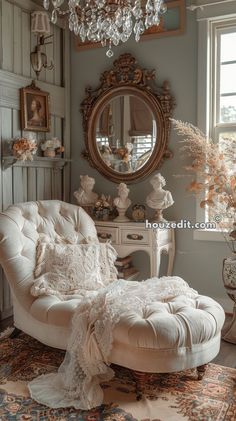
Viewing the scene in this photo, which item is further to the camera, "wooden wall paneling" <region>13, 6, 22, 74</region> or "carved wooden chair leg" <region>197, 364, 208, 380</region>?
"wooden wall paneling" <region>13, 6, 22, 74</region>

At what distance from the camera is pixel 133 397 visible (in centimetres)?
217

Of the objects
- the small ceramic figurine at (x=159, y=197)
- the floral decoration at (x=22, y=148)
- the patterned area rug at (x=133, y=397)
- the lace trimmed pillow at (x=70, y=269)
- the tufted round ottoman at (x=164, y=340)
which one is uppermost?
the floral decoration at (x=22, y=148)

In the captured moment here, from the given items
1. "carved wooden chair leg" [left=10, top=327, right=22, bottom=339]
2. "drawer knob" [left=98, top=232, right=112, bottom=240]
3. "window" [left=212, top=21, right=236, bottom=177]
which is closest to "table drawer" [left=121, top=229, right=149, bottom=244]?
"drawer knob" [left=98, top=232, right=112, bottom=240]

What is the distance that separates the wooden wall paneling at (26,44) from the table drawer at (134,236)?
1625mm

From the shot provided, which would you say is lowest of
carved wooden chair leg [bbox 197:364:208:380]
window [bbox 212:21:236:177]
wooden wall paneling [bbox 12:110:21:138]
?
carved wooden chair leg [bbox 197:364:208:380]

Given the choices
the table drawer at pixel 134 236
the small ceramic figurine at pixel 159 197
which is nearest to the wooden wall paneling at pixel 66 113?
the table drawer at pixel 134 236

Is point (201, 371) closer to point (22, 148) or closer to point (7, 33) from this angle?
point (22, 148)

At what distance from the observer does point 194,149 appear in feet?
11.0

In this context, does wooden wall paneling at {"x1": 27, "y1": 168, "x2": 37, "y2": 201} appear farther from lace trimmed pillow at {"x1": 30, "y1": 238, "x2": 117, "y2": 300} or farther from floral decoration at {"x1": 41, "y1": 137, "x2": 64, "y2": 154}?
lace trimmed pillow at {"x1": 30, "y1": 238, "x2": 117, "y2": 300}

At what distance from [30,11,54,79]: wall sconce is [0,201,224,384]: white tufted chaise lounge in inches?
51.1

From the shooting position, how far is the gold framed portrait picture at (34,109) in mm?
3502

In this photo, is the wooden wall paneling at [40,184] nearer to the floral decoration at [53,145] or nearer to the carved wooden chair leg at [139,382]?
the floral decoration at [53,145]

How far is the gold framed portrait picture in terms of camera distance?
350cm

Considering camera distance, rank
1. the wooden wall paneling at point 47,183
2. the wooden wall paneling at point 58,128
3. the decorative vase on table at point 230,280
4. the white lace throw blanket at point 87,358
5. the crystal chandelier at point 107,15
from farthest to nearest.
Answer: the wooden wall paneling at point 58,128 < the wooden wall paneling at point 47,183 < the decorative vase on table at point 230,280 < the crystal chandelier at point 107,15 < the white lace throw blanket at point 87,358
